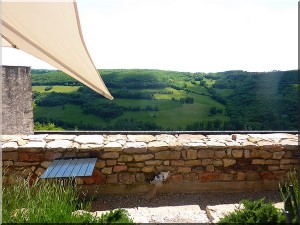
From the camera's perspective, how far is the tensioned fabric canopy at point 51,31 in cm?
238

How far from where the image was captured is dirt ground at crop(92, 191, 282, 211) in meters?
4.22

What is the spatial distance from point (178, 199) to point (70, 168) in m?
1.66

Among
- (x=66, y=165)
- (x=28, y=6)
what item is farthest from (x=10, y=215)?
(x=28, y=6)

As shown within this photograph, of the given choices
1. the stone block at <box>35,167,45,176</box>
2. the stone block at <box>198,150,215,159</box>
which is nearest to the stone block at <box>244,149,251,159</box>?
the stone block at <box>198,150,215,159</box>

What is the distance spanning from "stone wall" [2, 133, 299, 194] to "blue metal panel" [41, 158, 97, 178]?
7.3 inches

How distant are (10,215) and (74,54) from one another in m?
1.60

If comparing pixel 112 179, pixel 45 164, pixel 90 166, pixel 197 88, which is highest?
pixel 197 88

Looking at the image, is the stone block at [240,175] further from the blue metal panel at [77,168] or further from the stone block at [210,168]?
the blue metal panel at [77,168]

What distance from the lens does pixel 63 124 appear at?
75.3 feet

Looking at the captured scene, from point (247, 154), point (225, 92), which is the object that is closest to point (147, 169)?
point (247, 154)

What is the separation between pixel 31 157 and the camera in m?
4.29

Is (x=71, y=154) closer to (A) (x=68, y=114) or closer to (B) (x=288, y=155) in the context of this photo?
(B) (x=288, y=155)

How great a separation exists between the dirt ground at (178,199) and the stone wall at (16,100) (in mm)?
5578

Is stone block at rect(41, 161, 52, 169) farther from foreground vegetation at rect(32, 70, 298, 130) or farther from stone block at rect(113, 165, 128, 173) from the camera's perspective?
foreground vegetation at rect(32, 70, 298, 130)
